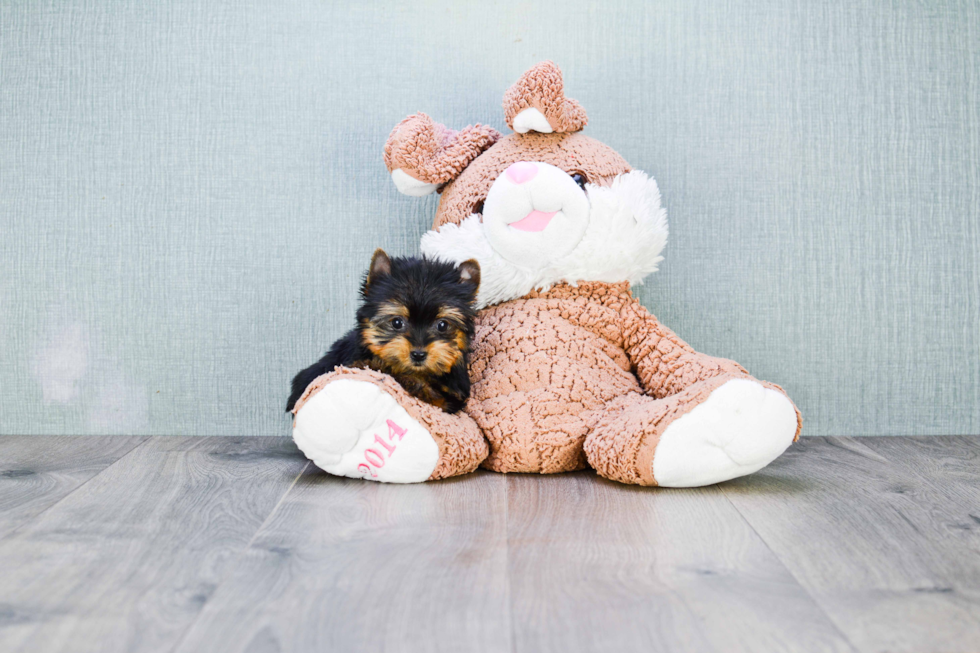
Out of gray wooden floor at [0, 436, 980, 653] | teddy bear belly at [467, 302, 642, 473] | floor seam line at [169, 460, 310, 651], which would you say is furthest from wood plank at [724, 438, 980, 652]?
floor seam line at [169, 460, 310, 651]

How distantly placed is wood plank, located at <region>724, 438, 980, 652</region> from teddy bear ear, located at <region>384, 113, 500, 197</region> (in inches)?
32.2

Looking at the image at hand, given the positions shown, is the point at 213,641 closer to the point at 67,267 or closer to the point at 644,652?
the point at 644,652

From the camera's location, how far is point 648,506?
1120mm

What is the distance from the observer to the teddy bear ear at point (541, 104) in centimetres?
138

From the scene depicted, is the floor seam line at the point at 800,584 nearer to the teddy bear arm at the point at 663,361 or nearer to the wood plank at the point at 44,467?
the teddy bear arm at the point at 663,361

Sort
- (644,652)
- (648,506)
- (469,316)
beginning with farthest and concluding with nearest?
1. (469,316)
2. (648,506)
3. (644,652)

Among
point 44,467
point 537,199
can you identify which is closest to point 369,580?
point 537,199

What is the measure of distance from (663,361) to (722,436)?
0.91ft

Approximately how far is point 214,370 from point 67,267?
412mm

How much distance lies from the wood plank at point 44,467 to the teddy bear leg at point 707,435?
3.00ft

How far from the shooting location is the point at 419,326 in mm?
1257

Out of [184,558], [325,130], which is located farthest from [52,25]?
[184,558]

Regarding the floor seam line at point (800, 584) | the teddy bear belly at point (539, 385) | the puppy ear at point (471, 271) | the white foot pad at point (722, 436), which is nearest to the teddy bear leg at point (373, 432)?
the teddy bear belly at point (539, 385)

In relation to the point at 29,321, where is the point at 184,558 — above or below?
Result: below
